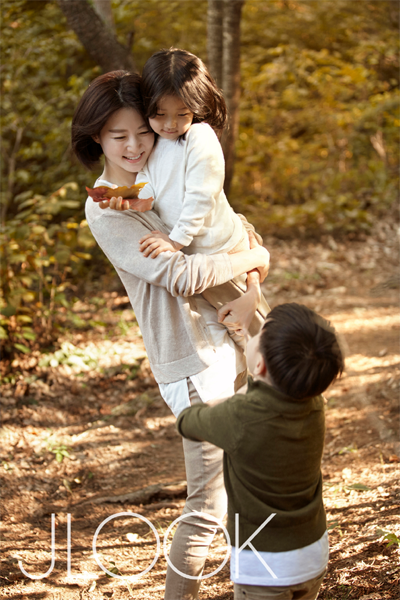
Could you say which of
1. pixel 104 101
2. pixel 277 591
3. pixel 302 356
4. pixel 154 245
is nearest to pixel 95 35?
pixel 104 101

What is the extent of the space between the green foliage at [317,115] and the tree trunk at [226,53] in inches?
106

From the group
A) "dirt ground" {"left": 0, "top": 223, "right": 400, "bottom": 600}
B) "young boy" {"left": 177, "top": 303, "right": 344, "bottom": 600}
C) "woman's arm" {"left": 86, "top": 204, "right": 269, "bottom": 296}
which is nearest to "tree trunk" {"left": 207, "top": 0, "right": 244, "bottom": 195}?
"dirt ground" {"left": 0, "top": 223, "right": 400, "bottom": 600}

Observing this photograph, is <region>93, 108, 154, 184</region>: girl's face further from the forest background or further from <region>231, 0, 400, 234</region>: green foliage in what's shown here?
<region>231, 0, 400, 234</region>: green foliage

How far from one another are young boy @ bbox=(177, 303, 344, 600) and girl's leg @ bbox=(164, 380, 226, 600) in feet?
0.87

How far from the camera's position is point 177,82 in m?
1.72

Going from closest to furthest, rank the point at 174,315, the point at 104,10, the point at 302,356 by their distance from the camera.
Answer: the point at 302,356 < the point at 174,315 < the point at 104,10

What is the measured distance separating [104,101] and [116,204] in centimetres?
36

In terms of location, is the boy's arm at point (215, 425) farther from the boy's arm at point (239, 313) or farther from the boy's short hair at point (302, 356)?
the boy's arm at point (239, 313)

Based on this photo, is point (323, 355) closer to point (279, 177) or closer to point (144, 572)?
point (144, 572)

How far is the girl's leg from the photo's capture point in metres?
Result: 1.75

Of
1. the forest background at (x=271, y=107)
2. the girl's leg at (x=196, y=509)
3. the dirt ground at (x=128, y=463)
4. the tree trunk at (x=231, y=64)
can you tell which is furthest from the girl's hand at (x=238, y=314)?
the forest background at (x=271, y=107)

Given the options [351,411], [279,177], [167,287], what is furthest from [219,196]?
[279,177]

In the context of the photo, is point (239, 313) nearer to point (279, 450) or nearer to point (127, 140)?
point (279, 450)

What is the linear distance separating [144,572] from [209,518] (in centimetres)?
Result: 84
